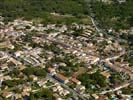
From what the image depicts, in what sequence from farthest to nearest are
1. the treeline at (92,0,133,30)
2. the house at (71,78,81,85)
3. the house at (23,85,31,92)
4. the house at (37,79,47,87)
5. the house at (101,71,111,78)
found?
the treeline at (92,0,133,30) < the house at (101,71,111,78) < the house at (71,78,81,85) < the house at (37,79,47,87) < the house at (23,85,31,92)

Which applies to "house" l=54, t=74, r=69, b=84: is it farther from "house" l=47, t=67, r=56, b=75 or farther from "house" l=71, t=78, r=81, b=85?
"house" l=47, t=67, r=56, b=75

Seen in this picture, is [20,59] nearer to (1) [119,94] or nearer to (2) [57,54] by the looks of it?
(2) [57,54]

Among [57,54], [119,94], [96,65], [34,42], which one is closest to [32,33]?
[34,42]

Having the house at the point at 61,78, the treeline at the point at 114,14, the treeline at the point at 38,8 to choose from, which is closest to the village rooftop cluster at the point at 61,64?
the house at the point at 61,78

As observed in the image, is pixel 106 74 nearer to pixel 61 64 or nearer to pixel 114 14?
pixel 61 64

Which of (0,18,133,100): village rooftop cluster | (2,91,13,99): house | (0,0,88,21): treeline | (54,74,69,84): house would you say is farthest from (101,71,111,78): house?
(0,0,88,21): treeline

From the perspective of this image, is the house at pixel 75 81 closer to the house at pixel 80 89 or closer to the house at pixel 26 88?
the house at pixel 80 89
